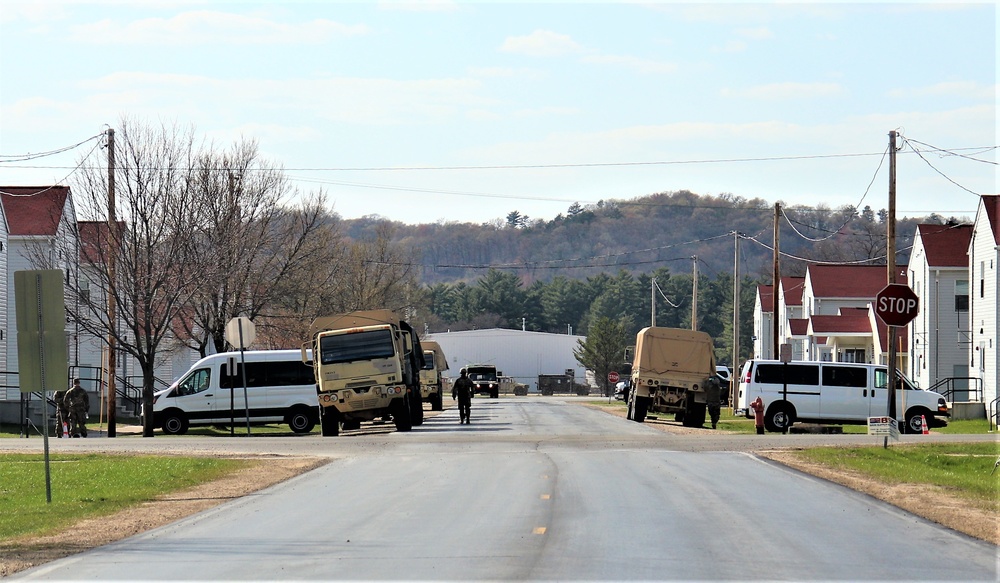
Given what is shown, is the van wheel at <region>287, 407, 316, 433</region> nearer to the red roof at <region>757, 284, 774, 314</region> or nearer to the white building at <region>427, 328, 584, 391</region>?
the red roof at <region>757, 284, 774, 314</region>

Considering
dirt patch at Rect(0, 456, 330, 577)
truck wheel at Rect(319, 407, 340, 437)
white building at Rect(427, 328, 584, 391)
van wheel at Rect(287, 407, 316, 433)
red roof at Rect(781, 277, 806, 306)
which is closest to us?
dirt patch at Rect(0, 456, 330, 577)

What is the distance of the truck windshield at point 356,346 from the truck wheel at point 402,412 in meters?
1.28

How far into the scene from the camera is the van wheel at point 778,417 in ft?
117

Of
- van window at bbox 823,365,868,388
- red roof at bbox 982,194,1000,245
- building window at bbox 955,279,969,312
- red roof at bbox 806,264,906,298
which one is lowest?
van window at bbox 823,365,868,388

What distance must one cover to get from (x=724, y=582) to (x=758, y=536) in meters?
2.77

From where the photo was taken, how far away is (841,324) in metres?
64.6

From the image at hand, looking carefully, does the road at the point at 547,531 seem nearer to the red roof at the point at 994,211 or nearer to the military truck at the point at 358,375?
the military truck at the point at 358,375

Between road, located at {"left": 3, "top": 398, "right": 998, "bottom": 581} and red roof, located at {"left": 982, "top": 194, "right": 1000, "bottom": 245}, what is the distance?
28377 millimetres

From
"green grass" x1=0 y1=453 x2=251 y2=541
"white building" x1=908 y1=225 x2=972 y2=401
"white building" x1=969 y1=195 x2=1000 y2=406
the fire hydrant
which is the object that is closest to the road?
"green grass" x1=0 y1=453 x2=251 y2=541

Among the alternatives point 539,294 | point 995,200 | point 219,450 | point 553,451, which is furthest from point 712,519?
point 539,294

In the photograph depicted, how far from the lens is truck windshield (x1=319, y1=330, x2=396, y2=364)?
32.2 m

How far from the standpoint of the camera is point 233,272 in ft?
139

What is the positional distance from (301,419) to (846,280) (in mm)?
48071

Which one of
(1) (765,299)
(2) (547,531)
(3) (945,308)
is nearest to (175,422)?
(2) (547,531)
